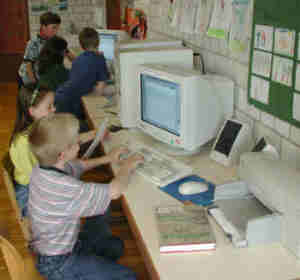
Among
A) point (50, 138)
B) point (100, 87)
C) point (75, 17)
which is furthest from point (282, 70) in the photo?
point (75, 17)

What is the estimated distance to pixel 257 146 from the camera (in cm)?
171

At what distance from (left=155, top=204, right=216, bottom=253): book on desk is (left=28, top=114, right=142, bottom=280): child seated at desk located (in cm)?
28

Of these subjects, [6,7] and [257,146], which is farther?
[6,7]

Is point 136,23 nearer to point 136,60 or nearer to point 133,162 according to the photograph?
point 136,60

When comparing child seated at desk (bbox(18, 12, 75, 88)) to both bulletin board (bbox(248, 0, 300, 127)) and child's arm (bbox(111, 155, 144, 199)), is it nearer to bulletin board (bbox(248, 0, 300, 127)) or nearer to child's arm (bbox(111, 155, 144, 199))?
child's arm (bbox(111, 155, 144, 199))

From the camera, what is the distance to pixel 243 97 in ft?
6.47

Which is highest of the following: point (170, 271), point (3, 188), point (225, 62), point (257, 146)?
point (225, 62)

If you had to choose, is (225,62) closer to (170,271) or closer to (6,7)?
(170,271)

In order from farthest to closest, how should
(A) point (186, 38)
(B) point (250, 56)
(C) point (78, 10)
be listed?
(C) point (78, 10) < (A) point (186, 38) < (B) point (250, 56)

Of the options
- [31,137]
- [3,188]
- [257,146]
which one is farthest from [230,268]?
[3,188]

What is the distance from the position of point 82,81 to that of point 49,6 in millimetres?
3669

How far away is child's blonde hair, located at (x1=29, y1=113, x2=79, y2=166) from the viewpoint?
1.58 meters

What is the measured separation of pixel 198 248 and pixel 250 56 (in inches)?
36.8

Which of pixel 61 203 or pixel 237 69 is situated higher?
pixel 237 69
